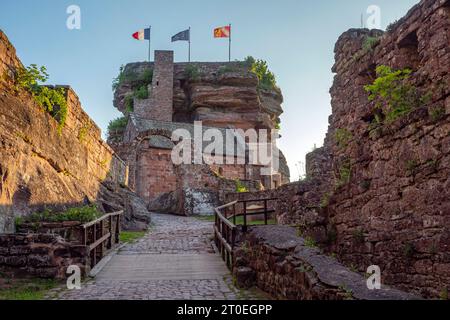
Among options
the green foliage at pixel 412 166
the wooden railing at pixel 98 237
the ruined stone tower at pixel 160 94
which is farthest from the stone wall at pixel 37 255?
the ruined stone tower at pixel 160 94

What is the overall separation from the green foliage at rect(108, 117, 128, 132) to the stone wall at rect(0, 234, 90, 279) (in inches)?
1371

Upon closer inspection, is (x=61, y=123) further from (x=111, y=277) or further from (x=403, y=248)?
(x=403, y=248)

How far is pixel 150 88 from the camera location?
46.2 m

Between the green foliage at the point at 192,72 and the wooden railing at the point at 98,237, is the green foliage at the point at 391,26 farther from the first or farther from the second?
the green foliage at the point at 192,72

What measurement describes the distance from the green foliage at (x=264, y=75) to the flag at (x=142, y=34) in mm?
10628

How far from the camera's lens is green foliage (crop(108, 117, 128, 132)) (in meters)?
42.6

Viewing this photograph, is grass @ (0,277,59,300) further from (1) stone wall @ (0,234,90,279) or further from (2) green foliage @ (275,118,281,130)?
(2) green foliage @ (275,118,281,130)

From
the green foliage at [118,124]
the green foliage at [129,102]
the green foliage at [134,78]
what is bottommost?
the green foliage at [118,124]

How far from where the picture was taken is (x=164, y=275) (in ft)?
29.9

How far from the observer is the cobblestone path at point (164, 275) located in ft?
24.0

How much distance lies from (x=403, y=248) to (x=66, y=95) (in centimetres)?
1016

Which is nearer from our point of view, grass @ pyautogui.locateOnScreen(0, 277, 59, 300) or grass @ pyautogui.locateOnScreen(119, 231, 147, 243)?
grass @ pyautogui.locateOnScreen(0, 277, 59, 300)

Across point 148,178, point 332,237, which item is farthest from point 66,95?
point 148,178

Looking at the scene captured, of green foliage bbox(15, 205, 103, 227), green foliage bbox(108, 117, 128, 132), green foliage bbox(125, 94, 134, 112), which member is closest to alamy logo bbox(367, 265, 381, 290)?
green foliage bbox(15, 205, 103, 227)
